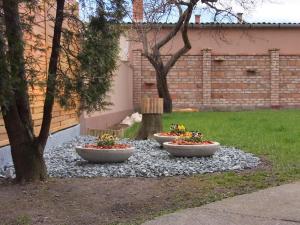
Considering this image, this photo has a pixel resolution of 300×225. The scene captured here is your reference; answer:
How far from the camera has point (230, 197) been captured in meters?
7.12

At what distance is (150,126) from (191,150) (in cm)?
389

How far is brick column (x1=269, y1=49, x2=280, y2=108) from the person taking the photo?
2909 centimetres

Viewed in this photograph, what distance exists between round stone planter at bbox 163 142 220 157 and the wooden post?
328 cm

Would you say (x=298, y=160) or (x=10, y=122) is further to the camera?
(x=298, y=160)

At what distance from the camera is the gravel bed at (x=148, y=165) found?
28.8ft

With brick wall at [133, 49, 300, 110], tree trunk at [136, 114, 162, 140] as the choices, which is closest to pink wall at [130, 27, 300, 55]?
brick wall at [133, 49, 300, 110]

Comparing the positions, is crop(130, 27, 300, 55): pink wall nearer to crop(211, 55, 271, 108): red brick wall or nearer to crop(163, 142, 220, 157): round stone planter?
crop(211, 55, 271, 108): red brick wall

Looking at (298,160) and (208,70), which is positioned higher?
(208,70)

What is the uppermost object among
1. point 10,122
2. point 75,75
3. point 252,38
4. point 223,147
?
point 252,38

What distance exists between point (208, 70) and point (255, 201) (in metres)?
22.1

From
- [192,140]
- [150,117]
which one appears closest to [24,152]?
[192,140]

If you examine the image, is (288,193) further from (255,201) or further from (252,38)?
(252,38)

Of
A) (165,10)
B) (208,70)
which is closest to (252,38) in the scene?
(208,70)

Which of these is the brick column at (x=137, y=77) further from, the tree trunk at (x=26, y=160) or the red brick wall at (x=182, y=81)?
the tree trunk at (x=26, y=160)
